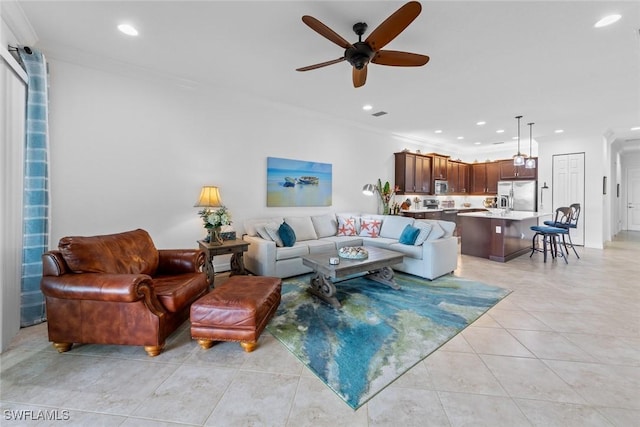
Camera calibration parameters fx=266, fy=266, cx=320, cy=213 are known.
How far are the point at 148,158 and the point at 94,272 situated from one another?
1864mm

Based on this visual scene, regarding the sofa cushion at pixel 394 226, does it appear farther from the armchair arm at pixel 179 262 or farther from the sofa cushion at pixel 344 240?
the armchair arm at pixel 179 262

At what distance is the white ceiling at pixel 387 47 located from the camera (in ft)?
7.57

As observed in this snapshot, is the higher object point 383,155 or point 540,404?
point 383,155

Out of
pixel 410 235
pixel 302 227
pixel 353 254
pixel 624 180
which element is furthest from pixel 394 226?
pixel 624 180

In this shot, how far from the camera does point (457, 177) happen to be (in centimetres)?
836

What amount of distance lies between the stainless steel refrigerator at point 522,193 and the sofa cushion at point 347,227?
5141 mm

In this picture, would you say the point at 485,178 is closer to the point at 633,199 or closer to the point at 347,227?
the point at 633,199

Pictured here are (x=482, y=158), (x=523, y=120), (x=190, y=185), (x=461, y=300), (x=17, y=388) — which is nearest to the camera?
(x=17, y=388)

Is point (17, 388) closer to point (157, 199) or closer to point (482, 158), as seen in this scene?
point (157, 199)

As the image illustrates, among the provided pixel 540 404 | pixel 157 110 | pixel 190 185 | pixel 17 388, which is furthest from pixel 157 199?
pixel 540 404

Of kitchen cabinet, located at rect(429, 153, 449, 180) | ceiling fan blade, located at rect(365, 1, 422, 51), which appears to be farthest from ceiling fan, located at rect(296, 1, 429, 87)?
kitchen cabinet, located at rect(429, 153, 449, 180)

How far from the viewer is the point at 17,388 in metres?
1.74

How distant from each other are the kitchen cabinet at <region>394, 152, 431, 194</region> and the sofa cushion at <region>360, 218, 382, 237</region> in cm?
205

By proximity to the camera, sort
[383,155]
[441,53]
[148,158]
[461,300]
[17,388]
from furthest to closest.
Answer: [383,155] → [148,158] → [461,300] → [441,53] → [17,388]
